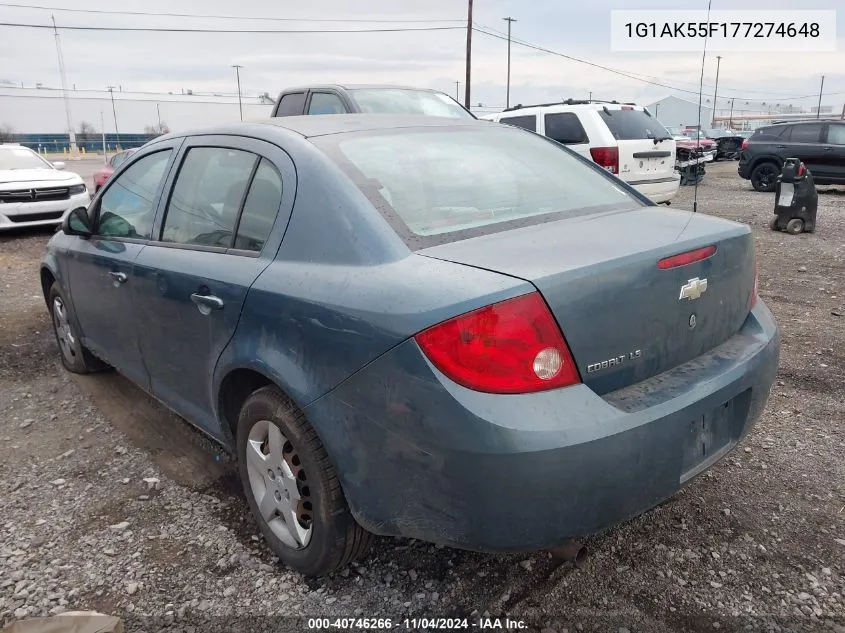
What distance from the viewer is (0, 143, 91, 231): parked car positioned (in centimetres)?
999

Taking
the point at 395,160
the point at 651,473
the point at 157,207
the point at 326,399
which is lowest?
the point at 651,473

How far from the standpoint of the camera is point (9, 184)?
1001cm

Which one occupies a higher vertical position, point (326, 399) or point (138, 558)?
point (326, 399)

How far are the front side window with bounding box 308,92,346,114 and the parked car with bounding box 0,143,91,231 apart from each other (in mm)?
4064

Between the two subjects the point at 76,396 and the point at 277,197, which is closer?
the point at 277,197

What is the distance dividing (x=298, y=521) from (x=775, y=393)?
303 centimetres

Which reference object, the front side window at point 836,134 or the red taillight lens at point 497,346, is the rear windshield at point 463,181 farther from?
the front side window at point 836,134

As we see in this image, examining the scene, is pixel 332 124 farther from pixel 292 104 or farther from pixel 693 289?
pixel 292 104

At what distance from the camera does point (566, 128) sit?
10344mm

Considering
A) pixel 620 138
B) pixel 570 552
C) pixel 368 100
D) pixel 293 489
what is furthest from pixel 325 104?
pixel 570 552

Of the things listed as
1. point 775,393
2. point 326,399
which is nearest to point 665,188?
point 775,393

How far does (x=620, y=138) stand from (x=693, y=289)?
336 inches

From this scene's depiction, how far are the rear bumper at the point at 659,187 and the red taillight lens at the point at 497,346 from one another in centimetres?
905

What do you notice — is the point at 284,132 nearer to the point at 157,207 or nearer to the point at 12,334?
the point at 157,207
